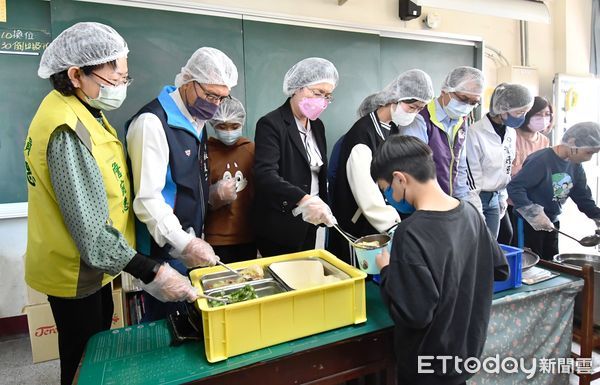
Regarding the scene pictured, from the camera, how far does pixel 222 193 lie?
177cm

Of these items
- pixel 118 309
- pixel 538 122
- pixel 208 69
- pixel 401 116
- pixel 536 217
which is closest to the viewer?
pixel 208 69

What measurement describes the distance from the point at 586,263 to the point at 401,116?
3.96ft

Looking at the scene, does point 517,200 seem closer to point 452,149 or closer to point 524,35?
point 452,149

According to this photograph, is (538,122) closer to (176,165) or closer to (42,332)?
(176,165)

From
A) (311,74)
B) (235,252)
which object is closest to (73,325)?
(235,252)

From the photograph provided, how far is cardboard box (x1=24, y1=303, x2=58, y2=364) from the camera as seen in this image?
2.32 meters

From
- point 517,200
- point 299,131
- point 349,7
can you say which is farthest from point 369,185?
point 349,7

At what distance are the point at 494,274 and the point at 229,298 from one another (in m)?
0.85

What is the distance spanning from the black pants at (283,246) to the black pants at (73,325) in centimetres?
74

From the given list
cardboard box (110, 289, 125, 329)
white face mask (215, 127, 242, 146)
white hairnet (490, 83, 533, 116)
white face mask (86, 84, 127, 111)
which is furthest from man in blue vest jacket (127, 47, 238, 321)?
white hairnet (490, 83, 533, 116)

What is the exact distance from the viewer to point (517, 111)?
7.87 ft

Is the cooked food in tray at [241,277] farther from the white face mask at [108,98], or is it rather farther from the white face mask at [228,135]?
the white face mask at [228,135]

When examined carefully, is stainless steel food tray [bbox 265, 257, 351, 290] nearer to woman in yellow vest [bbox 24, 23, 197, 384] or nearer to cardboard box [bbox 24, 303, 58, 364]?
woman in yellow vest [bbox 24, 23, 197, 384]

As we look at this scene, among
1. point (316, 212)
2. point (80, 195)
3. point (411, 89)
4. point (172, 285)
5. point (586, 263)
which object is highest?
point (411, 89)
